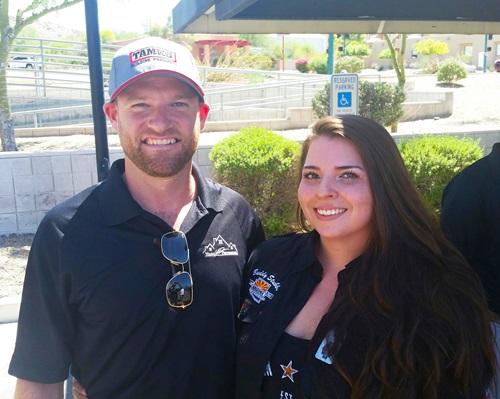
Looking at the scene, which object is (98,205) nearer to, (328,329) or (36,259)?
(36,259)

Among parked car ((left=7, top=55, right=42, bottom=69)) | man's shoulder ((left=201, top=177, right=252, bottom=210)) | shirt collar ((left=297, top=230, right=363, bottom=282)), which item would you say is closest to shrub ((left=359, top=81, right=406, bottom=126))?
parked car ((left=7, top=55, right=42, bottom=69))

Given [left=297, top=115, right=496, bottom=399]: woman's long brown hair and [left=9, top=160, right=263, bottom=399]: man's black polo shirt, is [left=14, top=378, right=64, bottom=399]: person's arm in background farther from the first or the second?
[left=297, top=115, right=496, bottom=399]: woman's long brown hair

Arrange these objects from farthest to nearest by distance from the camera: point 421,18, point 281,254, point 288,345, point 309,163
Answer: point 421,18 < point 281,254 < point 309,163 < point 288,345

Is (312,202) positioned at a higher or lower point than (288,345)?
higher

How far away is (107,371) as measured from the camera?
7.00 feet

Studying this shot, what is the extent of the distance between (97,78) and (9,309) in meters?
2.45

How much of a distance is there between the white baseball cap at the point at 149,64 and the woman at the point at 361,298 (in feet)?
1.86

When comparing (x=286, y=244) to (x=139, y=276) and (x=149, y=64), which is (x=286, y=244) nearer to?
(x=139, y=276)

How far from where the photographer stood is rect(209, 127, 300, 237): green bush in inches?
242

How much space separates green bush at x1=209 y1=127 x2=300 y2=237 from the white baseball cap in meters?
3.79

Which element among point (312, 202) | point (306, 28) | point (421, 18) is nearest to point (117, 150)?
point (306, 28)

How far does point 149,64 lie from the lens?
7.27 feet

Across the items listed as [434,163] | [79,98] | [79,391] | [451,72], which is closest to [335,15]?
[434,163]

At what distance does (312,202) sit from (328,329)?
1.51 feet
